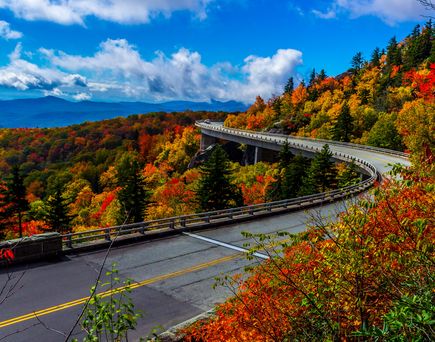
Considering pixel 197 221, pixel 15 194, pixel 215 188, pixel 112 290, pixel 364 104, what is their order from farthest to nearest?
pixel 364 104 → pixel 15 194 → pixel 215 188 → pixel 197 221 → pixel 112 290

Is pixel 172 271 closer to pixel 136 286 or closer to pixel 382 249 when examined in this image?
pixel 136 286

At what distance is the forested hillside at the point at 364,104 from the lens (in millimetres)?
68250

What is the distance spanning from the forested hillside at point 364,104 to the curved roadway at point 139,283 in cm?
3153

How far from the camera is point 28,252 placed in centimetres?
1405

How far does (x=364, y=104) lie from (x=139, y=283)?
329 feet

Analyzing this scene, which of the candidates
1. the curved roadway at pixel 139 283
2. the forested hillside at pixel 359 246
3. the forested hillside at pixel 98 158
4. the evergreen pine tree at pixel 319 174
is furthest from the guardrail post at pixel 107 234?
the forested hillside at pixel 98 158

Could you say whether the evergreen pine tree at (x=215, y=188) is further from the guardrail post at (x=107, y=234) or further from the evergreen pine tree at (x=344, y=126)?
the evergreen pine tree at (x=344, y=126)

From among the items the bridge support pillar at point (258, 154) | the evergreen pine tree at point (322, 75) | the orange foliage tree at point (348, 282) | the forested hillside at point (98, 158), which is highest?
the evergreen pine tree at point (322, 75)

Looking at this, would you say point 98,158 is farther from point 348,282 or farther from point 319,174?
point 348,282

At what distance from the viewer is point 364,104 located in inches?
3915

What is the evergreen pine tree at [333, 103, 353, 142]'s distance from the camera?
7700 centimetres

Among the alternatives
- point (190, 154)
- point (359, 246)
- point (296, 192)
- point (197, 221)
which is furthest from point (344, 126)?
point (359, 246)

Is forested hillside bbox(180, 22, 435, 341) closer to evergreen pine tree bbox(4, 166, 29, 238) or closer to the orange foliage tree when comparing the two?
the orange foliage tree

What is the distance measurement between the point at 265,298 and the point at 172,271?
6.87 meters
